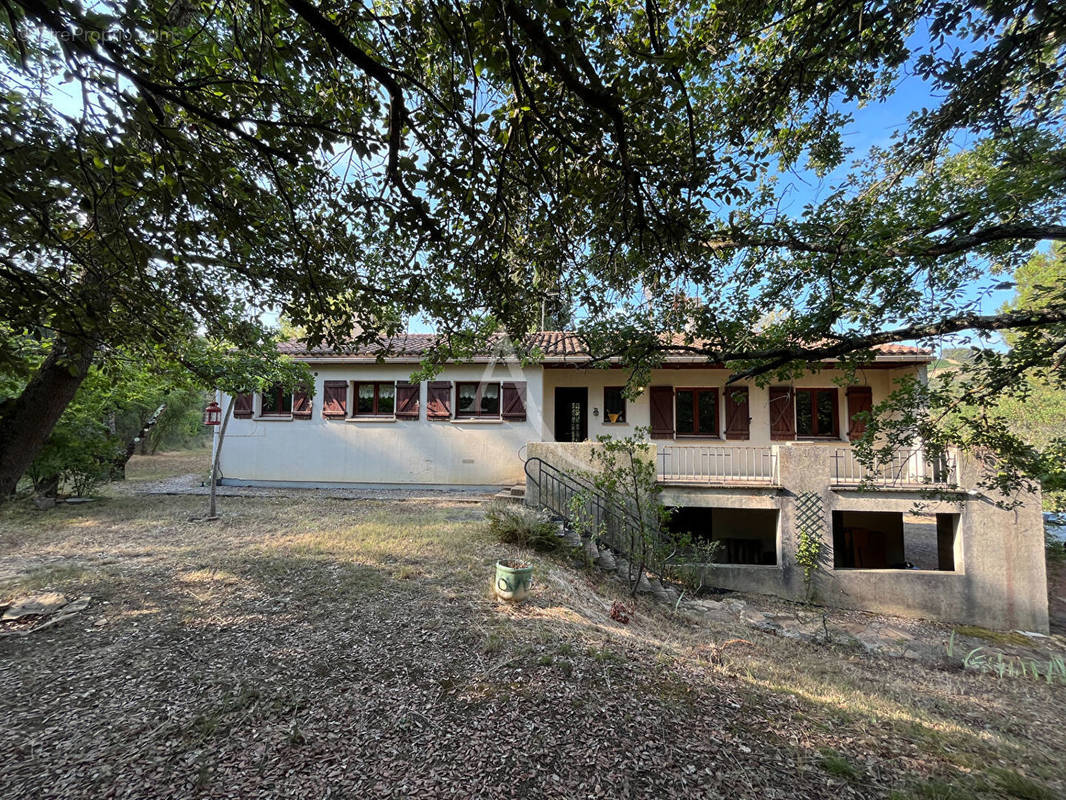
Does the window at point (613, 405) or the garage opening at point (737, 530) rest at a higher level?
the window at point (613, 405)

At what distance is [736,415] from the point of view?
11.7 metres

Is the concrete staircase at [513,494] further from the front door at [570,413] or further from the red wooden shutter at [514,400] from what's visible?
the front door at [570,413]

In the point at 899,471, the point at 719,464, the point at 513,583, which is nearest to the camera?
the point at 513,583

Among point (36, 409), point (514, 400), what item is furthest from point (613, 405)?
point (36, 409)

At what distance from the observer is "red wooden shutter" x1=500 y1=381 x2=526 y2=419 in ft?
38.7

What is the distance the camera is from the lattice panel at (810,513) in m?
8.60

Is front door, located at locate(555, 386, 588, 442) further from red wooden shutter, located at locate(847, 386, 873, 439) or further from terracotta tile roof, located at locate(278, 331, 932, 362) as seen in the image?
red wooden shutter, located at locate(847, 386, 873, 439)

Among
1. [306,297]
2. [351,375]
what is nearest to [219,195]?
[306,297]

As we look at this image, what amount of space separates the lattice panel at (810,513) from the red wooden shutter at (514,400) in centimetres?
674

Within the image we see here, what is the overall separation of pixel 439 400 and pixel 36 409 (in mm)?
8854

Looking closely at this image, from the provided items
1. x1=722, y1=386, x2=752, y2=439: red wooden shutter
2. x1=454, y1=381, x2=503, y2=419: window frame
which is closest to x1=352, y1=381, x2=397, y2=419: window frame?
x1=454, y1=381, x2=503, y2=419: window frame

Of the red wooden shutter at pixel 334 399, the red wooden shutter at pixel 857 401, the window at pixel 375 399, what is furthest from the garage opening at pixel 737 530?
the red wooden shutter at pixel 334 399

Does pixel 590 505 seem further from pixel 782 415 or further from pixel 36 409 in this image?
pixel 36 409

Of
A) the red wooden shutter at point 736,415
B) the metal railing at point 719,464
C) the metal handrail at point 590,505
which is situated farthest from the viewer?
the red wooden shutter at point 736,415
